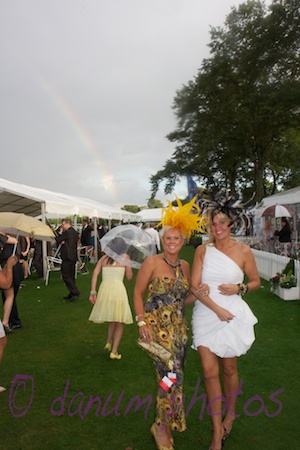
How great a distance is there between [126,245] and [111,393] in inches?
73.8

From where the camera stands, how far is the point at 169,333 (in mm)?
2941

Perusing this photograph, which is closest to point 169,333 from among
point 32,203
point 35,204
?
point 32,203

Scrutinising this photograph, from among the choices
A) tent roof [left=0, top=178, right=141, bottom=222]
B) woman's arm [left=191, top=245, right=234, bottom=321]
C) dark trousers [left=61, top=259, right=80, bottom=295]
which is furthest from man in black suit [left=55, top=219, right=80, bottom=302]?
woman's arm [left=191, top=245, right=234, bottom=321]

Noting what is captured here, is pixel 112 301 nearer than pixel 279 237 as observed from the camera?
Yes

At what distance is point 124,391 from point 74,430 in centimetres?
84

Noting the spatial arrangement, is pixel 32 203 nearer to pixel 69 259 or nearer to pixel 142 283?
pixel 69 259

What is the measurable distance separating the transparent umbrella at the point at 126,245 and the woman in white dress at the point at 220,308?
6.92 feet

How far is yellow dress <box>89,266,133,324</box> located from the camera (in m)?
4.95

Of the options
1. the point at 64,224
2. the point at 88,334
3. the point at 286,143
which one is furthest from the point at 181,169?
the point at 88,334

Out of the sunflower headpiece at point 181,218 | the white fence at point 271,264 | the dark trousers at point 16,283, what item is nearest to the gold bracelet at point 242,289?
the sunflower headpiece at point 181,218

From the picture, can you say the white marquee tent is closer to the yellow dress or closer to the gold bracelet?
the yellow dress

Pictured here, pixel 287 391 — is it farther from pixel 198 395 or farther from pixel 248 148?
pixel 248 148

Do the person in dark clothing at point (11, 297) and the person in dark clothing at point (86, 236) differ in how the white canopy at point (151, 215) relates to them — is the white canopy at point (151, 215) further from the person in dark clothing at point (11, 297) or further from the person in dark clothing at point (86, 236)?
the person in dark clothing at point (11, 297)

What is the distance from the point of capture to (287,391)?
13.3 ft
